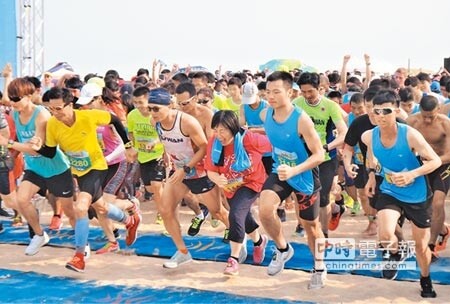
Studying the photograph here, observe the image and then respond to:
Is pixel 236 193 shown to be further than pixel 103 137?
No

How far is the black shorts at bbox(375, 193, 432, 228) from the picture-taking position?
5230 millimetres

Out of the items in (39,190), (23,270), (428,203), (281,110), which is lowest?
(23,270)

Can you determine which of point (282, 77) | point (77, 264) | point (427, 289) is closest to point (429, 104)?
point (282, 77)

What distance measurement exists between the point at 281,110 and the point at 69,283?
8.42ft

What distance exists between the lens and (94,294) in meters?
5.62

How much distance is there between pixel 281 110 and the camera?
5.66 meters

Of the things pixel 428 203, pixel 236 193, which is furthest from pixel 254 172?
pixel 428 203

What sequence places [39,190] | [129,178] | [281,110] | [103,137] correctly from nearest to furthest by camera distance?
1. [281,110]
2. [39,190]
3. [103,137]
4. [129,178]

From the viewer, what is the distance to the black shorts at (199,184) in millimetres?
6492

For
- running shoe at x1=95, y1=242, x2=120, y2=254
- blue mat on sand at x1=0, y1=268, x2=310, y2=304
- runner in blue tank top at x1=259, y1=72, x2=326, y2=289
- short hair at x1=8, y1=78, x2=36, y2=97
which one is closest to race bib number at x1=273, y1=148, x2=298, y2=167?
runner in blue tank top at x1=259, y1=72, x2=326, y2=289

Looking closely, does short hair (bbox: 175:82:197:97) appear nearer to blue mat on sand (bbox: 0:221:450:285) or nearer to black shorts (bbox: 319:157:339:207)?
black shorts (bbox: 319:157:339:207)

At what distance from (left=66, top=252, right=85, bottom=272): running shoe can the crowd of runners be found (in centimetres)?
1

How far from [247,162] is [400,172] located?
1527 mm

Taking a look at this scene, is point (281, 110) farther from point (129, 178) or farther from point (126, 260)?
point (129, 178)
